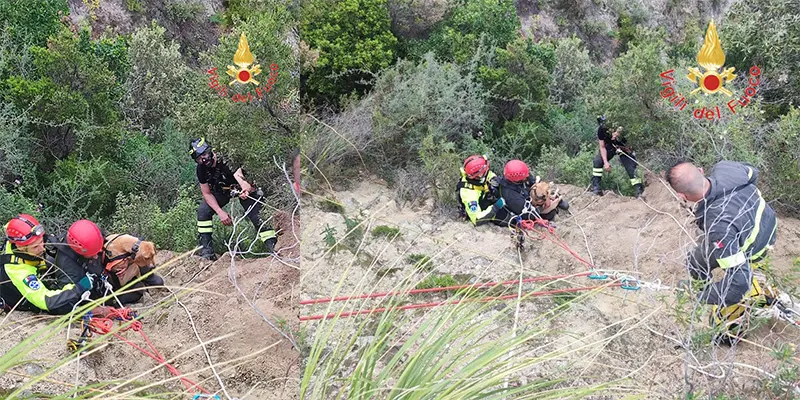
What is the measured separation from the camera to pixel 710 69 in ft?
14.9

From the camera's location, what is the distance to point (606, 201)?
4922mm

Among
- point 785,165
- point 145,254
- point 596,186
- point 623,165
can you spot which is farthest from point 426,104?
point 145,254

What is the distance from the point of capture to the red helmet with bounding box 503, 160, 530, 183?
4.54 m

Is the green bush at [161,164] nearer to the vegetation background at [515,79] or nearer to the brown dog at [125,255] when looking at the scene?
A: the brown dog at [125,255]

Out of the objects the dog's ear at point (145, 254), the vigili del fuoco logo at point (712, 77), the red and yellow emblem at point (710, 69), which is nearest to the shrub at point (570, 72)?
the vigili del fuoco logo at point (712, 77)

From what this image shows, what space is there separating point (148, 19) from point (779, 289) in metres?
3.70

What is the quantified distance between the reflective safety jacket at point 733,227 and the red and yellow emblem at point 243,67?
7.81 feet

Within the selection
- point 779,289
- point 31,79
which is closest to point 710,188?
point 779,289

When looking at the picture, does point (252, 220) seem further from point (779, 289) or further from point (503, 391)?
point (779, 289)

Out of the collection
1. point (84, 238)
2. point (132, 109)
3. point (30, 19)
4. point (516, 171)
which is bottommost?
point (516, 171)

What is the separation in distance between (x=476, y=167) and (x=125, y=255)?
2.80m

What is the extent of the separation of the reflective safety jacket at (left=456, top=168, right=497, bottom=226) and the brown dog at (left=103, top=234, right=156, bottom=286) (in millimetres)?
2685

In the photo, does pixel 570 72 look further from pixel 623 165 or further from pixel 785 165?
pixel 785 165

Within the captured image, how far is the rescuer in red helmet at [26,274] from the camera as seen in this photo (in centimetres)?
227
